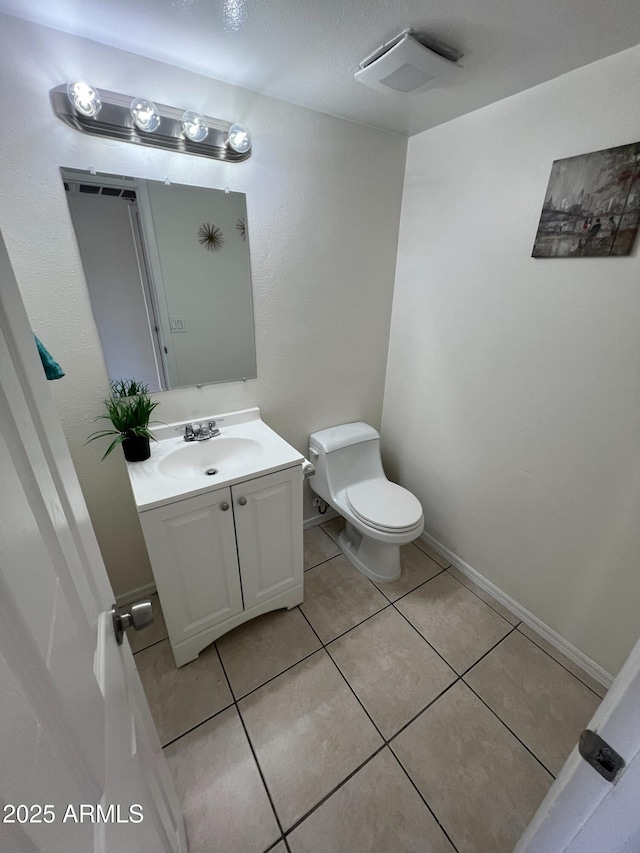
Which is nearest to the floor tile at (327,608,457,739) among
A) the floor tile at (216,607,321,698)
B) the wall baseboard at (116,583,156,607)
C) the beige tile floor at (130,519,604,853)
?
the beige tile floor at (130,519,604,853)

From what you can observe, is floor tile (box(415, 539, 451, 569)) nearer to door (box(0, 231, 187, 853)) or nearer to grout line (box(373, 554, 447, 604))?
grout line (box(373, 554, 447, 604))

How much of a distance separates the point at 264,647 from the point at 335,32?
218cm

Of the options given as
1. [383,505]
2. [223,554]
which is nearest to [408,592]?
[383,505]

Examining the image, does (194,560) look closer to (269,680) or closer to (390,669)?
(269,680)

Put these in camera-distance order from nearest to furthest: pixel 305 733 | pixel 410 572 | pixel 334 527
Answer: pixel 305 733, pixel 410 572, pixel 334 527

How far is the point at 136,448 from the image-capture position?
1.32m

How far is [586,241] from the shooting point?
3.78 ft

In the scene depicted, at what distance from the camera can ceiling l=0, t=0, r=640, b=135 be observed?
89 centimetres

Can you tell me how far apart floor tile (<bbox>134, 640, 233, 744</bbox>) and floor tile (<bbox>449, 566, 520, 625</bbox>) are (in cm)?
125

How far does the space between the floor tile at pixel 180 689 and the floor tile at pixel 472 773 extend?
2.27 ft

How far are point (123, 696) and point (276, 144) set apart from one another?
70.9 inches

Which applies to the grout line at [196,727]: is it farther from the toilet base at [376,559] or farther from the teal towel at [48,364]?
the teal towel at [48,364]

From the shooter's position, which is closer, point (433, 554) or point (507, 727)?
point (507, 727)

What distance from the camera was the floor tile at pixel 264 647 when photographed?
1379 millimetres
